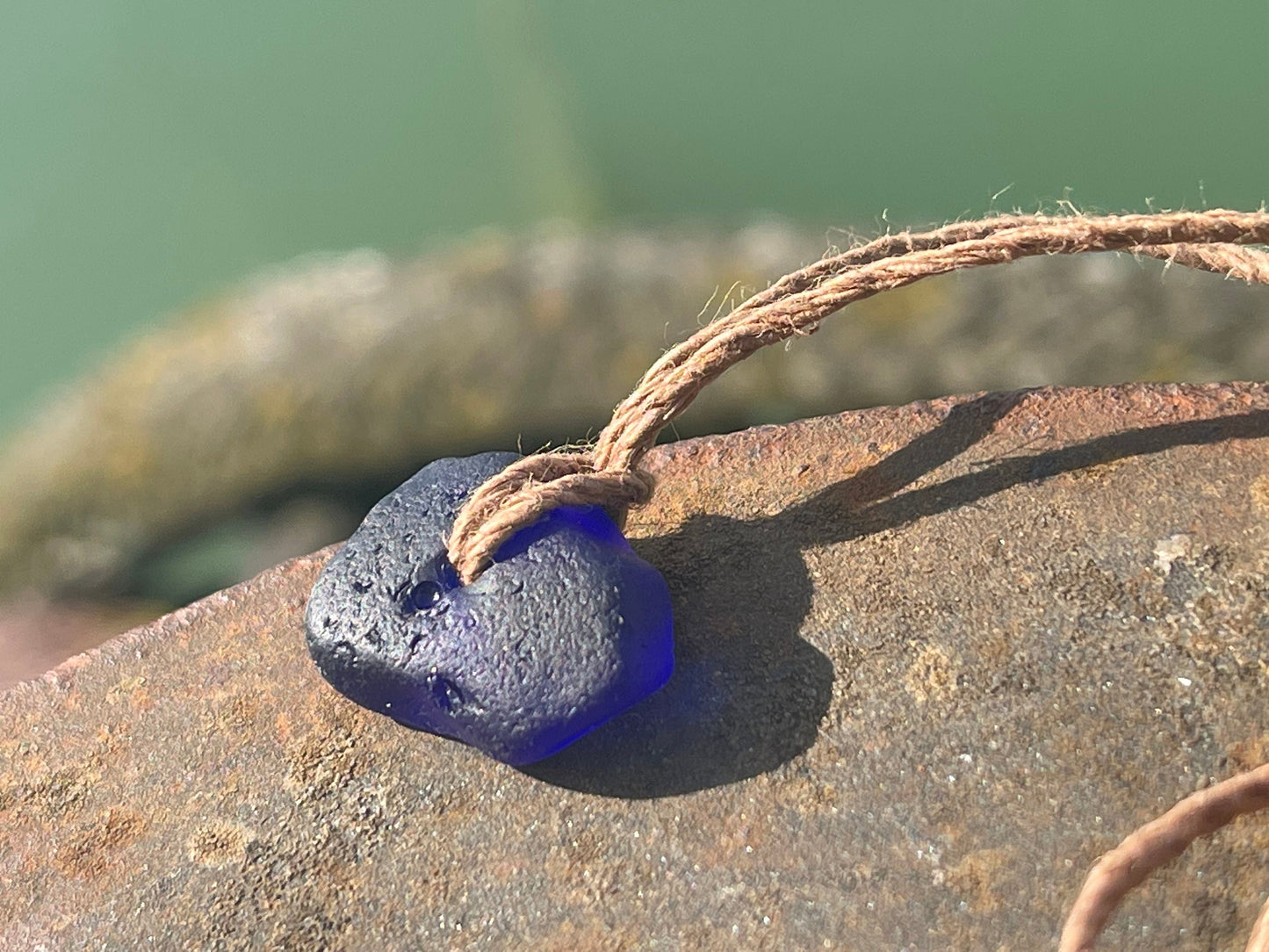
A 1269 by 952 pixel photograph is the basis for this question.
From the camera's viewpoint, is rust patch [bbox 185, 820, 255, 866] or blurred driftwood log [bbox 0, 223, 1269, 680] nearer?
rust patch [bbox 185, 820, 255, 866]

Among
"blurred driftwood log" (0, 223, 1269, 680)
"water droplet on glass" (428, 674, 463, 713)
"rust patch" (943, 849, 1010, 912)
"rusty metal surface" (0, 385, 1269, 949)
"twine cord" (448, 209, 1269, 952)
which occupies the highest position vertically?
"twine cord" (448, 209, 1269, 952)

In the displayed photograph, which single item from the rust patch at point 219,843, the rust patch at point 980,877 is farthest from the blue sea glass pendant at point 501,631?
the rust patch at point 980,877

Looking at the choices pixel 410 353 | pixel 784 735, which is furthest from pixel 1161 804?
pixel 410 353

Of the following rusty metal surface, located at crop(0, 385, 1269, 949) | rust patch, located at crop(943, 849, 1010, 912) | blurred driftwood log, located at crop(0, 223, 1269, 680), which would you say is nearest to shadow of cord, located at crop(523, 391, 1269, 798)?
rusty metal surface, located at crop(0, 385, 1269, 949)

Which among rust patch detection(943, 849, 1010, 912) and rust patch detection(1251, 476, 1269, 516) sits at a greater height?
rust patch detection(1251, 476, 1269, 516)

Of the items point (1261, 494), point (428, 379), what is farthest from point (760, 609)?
point (428, 379)

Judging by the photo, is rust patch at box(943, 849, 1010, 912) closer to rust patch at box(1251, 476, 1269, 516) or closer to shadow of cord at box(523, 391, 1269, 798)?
shadow of cord at box(523, 391, 1269, 798)
